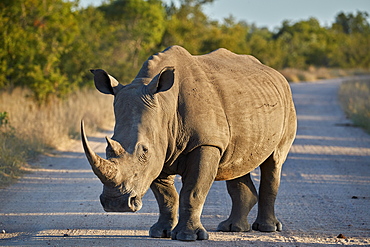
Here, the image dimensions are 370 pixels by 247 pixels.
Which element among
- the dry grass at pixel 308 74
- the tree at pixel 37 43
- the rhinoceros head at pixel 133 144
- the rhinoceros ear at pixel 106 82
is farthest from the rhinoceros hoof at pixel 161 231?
the dry grass at pixel 308 74

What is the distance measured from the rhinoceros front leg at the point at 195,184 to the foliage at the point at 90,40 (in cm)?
1129

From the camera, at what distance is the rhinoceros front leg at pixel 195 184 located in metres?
5.26

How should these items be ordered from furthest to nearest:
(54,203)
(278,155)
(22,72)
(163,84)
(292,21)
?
(292,21) < (22,72) < (54,203) < (278,155) < (163,84)

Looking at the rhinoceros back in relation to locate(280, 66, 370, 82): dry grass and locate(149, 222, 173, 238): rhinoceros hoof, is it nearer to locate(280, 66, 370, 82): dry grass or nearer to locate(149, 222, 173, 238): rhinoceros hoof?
locate(149, 222, 173, 238): rhinoceros hoof

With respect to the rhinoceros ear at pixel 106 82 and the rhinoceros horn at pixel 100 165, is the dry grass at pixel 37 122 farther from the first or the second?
the rhinoceros horn at pixel 100 165

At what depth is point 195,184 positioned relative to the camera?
527 cm

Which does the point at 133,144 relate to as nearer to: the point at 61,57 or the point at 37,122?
the point at 37,122

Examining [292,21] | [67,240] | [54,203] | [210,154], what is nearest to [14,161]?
[54,203]

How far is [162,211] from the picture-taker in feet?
19.1

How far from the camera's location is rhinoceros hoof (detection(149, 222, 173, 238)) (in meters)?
5.75

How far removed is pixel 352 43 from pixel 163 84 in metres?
64.6

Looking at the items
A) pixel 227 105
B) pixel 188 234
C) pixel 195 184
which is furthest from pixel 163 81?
pixel 188 234

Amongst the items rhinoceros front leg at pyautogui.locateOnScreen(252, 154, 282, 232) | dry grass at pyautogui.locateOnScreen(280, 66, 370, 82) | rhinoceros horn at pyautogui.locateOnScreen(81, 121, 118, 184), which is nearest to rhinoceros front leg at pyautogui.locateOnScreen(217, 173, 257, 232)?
rhinoceros front leg at pyautogui.locateOnScreen(252, 154, 282, 232)

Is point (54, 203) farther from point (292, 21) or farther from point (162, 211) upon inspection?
point (292, 21)
